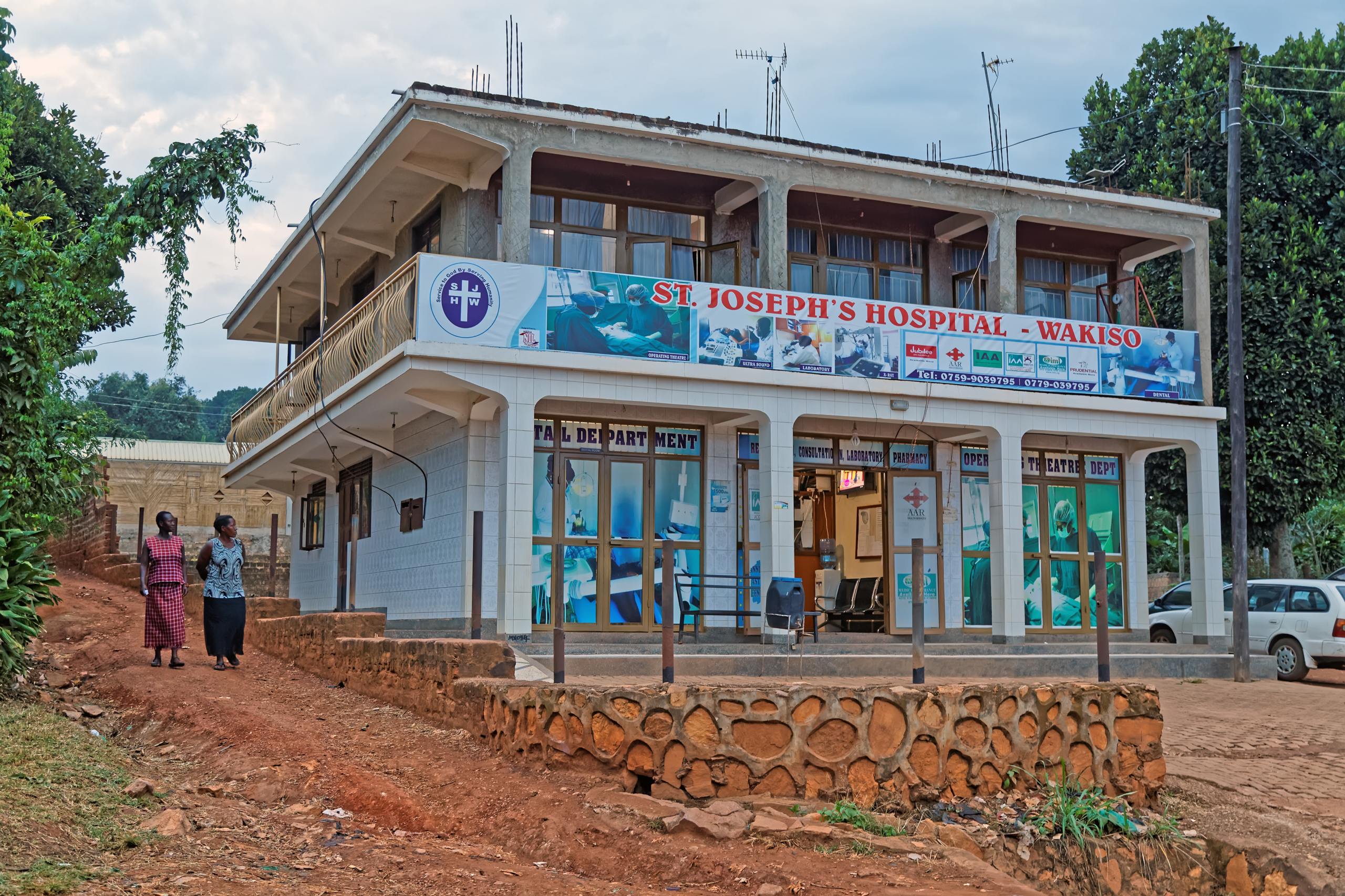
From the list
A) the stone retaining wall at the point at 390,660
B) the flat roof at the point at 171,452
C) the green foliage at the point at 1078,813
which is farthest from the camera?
the flat roof at the point at 171,452

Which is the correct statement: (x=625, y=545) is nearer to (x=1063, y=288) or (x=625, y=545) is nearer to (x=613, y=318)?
(x=613, y=318)

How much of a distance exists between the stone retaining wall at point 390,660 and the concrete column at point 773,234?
645 centimetres

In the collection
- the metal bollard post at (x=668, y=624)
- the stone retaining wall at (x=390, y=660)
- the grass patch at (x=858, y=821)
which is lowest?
the grass patch at (x=858, y=821)

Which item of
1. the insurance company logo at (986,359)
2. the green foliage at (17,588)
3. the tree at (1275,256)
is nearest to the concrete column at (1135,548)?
the insurance company logo at (986,359)

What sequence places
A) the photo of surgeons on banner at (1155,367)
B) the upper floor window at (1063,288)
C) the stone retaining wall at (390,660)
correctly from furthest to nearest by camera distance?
the upper floor window at (1063,288) → the photo of surgeons on banner at (1155,367) → the stone retaining wall at (390,660)

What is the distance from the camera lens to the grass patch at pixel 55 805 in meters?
5.23

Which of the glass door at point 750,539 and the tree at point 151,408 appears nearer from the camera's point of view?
the glass door at point 750,539

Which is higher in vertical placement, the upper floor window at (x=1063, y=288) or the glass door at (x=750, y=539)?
the upper floor window at (x=1063, y=288)

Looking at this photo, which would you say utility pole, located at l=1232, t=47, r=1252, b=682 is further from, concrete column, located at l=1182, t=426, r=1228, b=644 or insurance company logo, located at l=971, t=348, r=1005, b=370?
insurance company logo, located at l=971, t=348, r=1005, b=370

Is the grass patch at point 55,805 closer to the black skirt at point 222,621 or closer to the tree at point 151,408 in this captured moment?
the black skirt at point 222,621

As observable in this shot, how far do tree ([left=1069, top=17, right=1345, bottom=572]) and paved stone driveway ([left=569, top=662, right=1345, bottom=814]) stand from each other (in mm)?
9670

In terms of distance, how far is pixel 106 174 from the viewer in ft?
82.9

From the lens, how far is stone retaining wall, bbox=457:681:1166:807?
25.0 ft

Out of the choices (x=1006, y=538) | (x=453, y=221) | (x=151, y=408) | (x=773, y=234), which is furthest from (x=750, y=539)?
(x=151, y=408)
